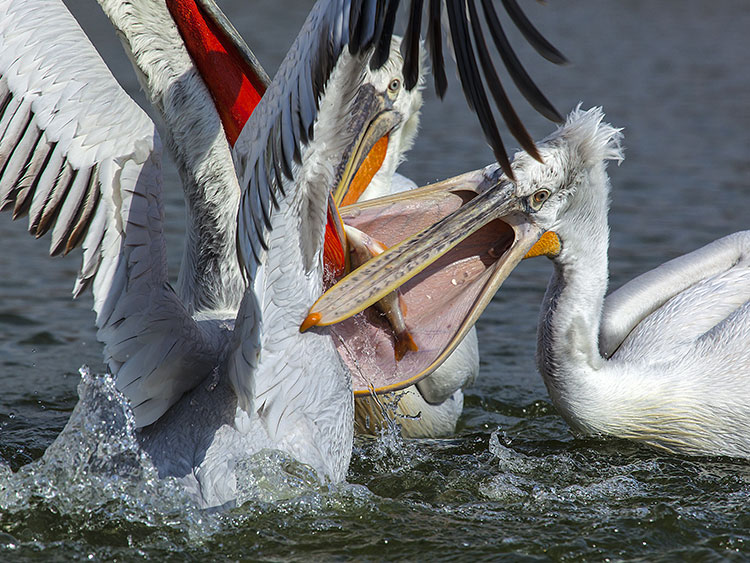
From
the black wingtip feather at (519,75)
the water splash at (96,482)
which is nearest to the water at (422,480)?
the water splash at (96,482)

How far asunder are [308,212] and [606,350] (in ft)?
5.34

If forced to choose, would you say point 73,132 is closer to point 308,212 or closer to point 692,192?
point 308,212

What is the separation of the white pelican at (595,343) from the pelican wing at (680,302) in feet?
0.17

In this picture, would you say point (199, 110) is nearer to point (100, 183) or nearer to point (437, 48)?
point (100, 183)

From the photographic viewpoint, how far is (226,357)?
3.11m

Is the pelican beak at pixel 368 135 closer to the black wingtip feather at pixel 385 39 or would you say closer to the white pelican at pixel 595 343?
the white pelican at pixel 595 343

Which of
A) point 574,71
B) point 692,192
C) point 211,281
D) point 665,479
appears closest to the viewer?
point 665,479

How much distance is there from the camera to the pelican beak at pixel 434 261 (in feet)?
10.4

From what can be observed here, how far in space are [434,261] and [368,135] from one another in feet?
3.39

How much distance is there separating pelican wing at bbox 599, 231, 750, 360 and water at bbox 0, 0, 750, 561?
0.41 m

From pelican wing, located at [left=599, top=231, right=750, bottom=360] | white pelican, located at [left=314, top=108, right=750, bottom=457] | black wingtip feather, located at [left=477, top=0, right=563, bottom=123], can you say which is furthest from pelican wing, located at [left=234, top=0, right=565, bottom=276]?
pelican wing, located at [left=599, top=231, right=750, bottom=360]

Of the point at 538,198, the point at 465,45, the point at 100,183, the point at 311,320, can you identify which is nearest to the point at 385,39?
the point at 465,45

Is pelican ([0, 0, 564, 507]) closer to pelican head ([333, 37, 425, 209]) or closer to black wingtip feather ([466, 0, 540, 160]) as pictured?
black wingtip feather ([466, 0, 540, 160])

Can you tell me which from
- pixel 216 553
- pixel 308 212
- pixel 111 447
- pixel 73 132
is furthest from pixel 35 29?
pixel 216 553
